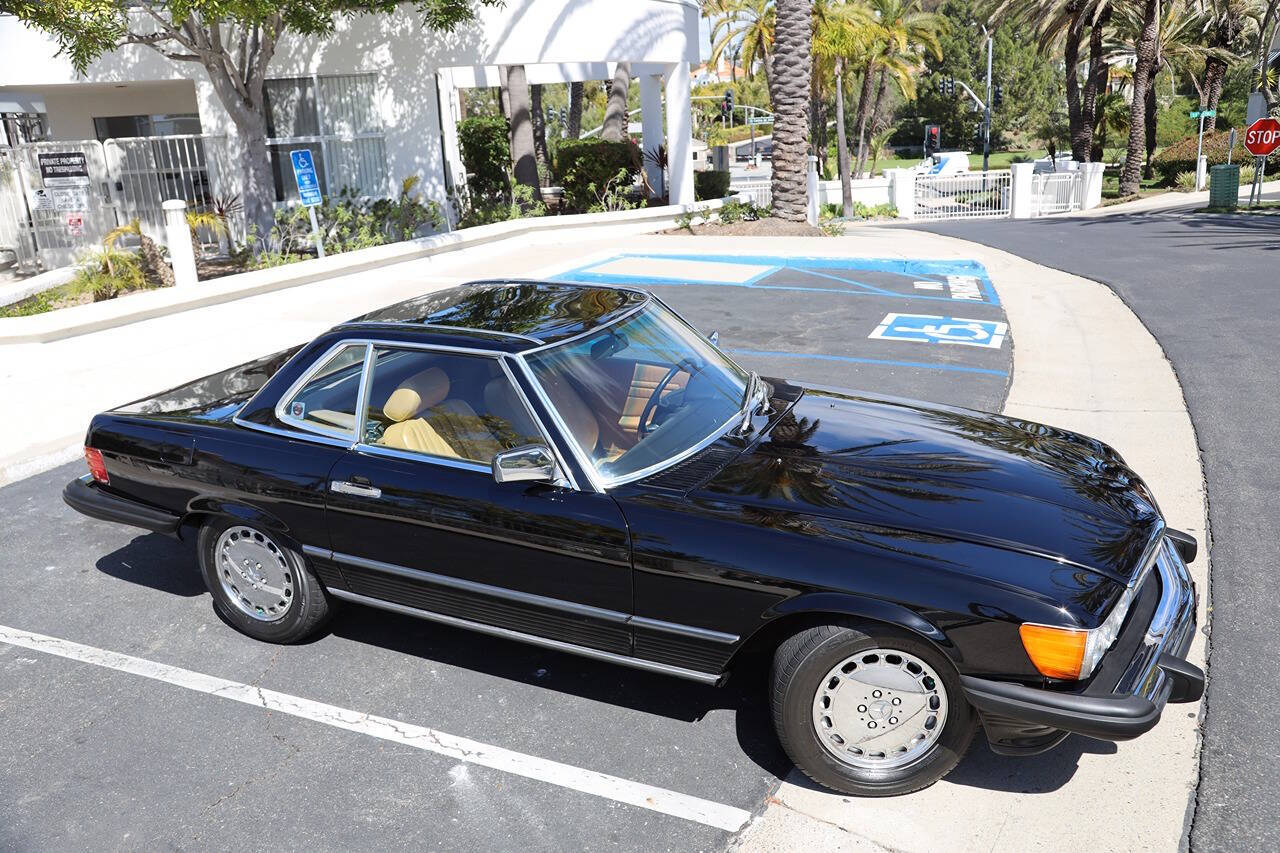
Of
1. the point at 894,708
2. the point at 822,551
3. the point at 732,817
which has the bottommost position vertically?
the point at 732,817

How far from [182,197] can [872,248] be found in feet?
38.5

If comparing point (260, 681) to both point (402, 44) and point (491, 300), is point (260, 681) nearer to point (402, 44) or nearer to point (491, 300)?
point (491, 300)

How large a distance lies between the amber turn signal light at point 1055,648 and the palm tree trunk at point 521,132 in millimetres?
21367

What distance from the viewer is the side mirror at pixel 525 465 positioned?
3814mm

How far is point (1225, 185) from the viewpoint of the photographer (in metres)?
26.1

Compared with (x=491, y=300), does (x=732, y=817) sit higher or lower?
lower

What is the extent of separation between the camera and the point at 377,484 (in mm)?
4285

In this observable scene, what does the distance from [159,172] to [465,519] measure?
51.4ft

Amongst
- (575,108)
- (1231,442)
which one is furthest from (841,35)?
(1231,442)

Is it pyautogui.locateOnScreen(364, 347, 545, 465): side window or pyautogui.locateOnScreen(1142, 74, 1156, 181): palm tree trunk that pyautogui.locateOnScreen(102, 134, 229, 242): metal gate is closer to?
pyautogui.locateOnScreen(364, 347, 545, 465): side window

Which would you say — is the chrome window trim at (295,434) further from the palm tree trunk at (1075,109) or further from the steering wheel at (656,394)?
the palm tree trunk at (1075,109)

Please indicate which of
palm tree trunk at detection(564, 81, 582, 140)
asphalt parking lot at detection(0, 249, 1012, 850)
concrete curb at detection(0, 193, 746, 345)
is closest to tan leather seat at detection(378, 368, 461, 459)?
asphalt parking lot at detection(0, 249, 1012, 850)

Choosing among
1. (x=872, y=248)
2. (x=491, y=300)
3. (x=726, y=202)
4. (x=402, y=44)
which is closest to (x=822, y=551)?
(x=491, y=300)

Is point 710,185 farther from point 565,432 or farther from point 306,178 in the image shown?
point 565,432
